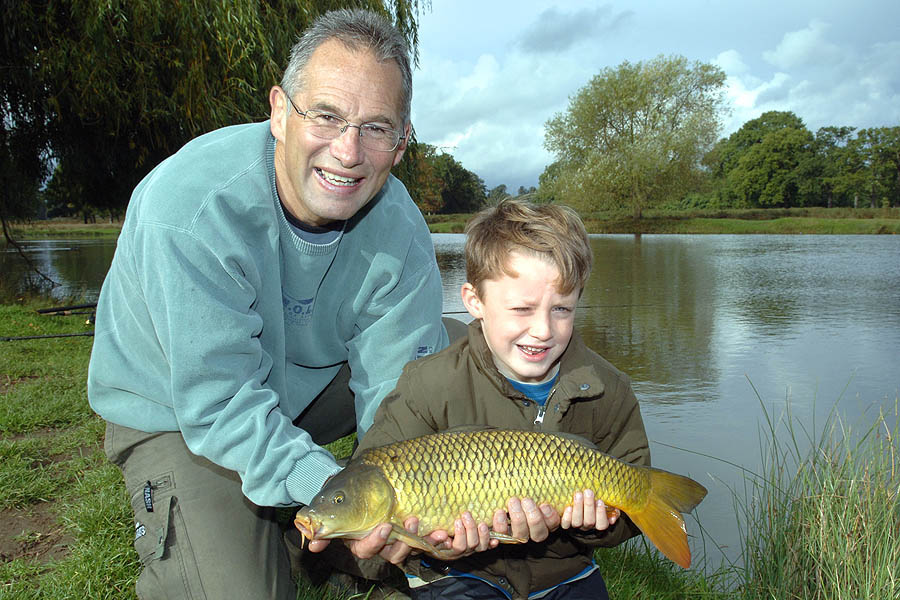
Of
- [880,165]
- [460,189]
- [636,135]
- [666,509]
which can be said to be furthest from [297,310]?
[460,189]

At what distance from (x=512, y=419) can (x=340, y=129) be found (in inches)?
36.1


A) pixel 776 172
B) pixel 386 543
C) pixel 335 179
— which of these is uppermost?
pixel 776 172

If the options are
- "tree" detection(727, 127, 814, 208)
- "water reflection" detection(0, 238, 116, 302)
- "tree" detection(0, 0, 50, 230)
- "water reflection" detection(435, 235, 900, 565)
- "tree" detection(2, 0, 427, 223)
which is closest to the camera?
"water reflection" detection(435, 235, 900, 565)

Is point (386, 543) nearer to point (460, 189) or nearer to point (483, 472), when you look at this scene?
point (483, 472)

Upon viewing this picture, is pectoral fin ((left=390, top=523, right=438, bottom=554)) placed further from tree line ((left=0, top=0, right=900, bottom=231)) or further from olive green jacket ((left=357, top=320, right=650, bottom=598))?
tree line ((left=0, top=0, right=900, bottom=231))

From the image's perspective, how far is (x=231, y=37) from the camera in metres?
5.03

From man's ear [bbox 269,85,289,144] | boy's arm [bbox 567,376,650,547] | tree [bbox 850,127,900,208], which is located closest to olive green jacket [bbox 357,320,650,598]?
boy's arm [bbox 567,376,650,547]

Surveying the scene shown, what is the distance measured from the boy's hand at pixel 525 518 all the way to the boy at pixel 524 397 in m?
0.22

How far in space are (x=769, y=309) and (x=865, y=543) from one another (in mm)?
6950

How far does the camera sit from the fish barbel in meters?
1.37

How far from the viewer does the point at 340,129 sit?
1914mm

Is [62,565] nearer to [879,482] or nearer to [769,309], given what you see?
[879,482]

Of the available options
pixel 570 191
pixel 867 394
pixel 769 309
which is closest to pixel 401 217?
pixel 867 394

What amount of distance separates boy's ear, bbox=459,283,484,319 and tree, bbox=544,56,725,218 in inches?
1012
